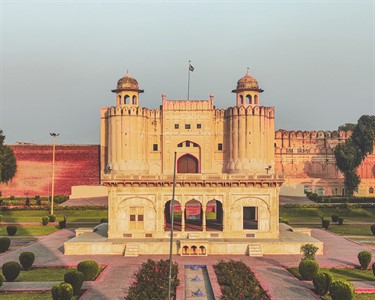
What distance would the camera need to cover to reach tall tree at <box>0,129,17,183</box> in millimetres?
53375

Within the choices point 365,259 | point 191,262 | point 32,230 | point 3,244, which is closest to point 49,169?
point 32,230

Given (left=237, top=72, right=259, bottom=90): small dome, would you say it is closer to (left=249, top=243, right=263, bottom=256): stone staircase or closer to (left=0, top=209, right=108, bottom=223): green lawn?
(left=0, top=209, right=108, bottom=223): green lawn

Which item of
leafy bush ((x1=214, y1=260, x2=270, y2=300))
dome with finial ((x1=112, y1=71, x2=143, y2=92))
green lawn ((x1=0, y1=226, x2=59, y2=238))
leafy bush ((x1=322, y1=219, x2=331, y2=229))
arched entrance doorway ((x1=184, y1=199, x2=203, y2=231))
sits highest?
dome with finial ((x1=112, y1=71, x2=143, y2=92))

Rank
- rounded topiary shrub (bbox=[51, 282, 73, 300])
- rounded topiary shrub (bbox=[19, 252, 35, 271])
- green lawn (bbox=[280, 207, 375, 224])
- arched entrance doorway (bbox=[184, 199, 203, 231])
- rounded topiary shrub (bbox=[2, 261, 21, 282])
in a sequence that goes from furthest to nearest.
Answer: green lawn (bbox=[280, 207, 375, 224])
arched entrance doorway (bbox=[184, 199, 203, 231])
rounded topiary shrub (bbox=[19, 252, 35, 271])
rounded topiary shrub (bbox=[2, 261, 21, 282])
rounded topiary shrub (bbox=[51, 282, 73, 300])

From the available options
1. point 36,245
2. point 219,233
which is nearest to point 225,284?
point 219,233

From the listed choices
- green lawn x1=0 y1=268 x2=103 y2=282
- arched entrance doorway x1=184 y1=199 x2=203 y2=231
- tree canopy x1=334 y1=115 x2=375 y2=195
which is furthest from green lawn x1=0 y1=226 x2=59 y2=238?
tree canopy x1=334 y1=115 x2=375 y2=195

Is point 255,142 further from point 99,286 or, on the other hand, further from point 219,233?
point 99,286

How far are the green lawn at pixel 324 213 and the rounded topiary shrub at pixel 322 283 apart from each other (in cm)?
2373

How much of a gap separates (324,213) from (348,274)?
24.0 m

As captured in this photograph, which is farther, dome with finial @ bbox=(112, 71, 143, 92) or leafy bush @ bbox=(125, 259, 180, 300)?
dome with finial @ bbox=(112, 71, 143, 92)

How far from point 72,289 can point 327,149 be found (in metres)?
48.6

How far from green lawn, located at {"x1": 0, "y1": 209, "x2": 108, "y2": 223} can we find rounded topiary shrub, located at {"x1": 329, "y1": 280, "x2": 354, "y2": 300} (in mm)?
27874

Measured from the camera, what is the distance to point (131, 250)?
25.4 m

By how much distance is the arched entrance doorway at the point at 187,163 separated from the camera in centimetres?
5444
